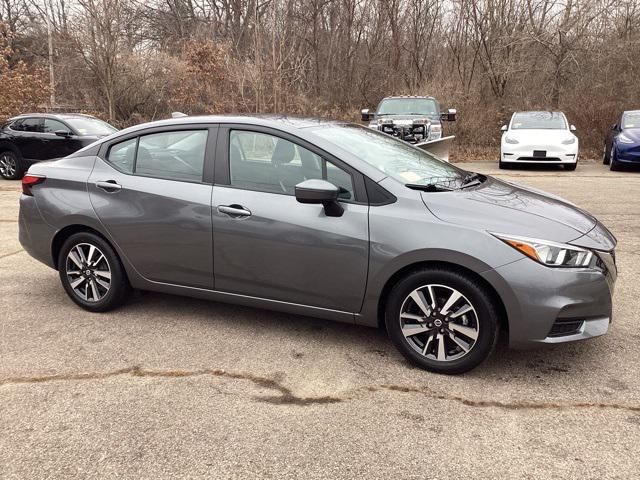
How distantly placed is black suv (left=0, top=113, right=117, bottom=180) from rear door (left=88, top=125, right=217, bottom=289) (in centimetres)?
918

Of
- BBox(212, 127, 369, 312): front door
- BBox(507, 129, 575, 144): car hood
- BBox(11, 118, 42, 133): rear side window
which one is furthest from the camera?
BBox(507, 129, 575, 144): car hood

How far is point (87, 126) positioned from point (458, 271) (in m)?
12.0

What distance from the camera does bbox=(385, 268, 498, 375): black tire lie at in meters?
3.14

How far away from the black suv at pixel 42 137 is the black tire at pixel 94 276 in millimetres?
8968

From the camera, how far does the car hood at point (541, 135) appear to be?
44.8 ft

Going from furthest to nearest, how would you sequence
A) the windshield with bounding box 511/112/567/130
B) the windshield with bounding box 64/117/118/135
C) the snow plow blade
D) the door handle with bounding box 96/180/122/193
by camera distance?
the windshield with bounding box 511/112/567/130 → the windshield with bounding box 64/117/118/135 → the snow plow blade → the door handle with bounding box 96/180/122/193

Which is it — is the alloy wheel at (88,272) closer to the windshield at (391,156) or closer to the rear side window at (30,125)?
the windshield at (391,156)

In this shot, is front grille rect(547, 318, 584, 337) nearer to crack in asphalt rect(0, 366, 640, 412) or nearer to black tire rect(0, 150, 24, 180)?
crack in asphalt rect(0, 366, 640, 412)

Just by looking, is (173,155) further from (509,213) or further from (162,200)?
(509,213)

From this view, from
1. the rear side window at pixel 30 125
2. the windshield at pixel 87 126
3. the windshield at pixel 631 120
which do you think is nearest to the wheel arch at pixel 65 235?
the windshield at pixel 87 126

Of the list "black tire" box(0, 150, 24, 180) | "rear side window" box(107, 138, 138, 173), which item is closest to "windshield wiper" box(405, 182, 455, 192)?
"rear side window" box(107, 138, 138, 173)

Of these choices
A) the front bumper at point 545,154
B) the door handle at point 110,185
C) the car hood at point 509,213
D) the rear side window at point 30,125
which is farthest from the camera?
the front bumper at point 545,154

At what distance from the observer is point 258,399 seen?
3066 millimetres

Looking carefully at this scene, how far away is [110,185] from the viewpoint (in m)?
4.20
